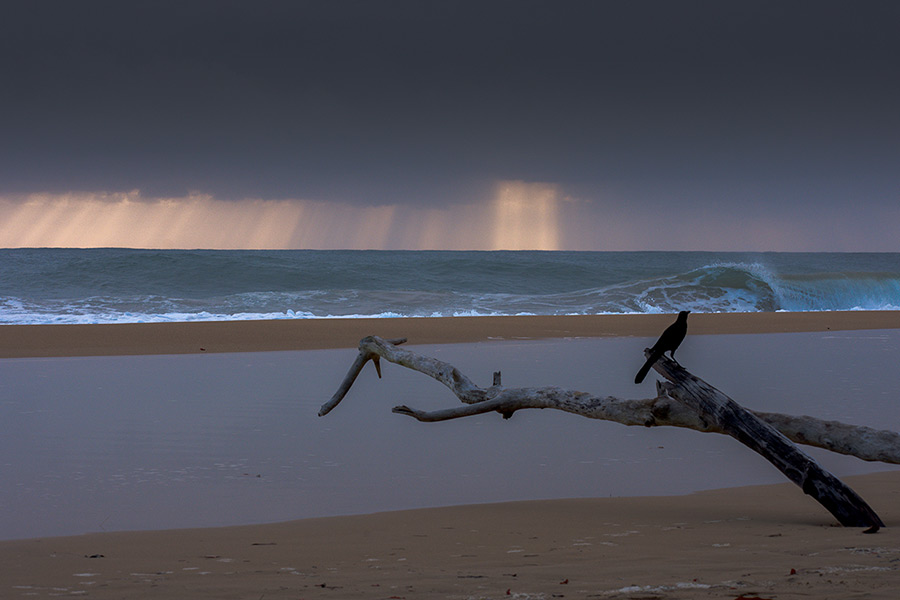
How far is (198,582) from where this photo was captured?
3.38 m

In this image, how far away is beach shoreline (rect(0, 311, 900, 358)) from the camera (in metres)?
14.6

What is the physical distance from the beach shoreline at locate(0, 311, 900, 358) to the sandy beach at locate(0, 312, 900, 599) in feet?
33.2

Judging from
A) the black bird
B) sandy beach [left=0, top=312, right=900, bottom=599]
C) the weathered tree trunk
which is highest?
the black bird

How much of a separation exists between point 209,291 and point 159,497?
30.1 meters

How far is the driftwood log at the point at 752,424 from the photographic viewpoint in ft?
14.3

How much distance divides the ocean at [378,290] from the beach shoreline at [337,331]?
3272 millimetres

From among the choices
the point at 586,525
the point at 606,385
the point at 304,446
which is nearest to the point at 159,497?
the point at 304,446

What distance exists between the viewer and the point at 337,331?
17797 mm

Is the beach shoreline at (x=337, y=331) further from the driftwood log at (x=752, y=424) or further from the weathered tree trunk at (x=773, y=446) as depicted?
the weathered tree trunk at (x=773, y=446)

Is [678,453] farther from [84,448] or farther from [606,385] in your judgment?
[84,448]

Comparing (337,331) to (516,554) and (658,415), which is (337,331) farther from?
(516,554)

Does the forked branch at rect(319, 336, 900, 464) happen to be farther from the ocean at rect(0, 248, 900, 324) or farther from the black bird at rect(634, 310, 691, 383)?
the ocean at rect(0, 248, 900, 324)

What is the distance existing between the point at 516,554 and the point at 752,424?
1644 mm

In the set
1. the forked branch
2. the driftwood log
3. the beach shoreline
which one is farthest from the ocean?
the driftwood log
